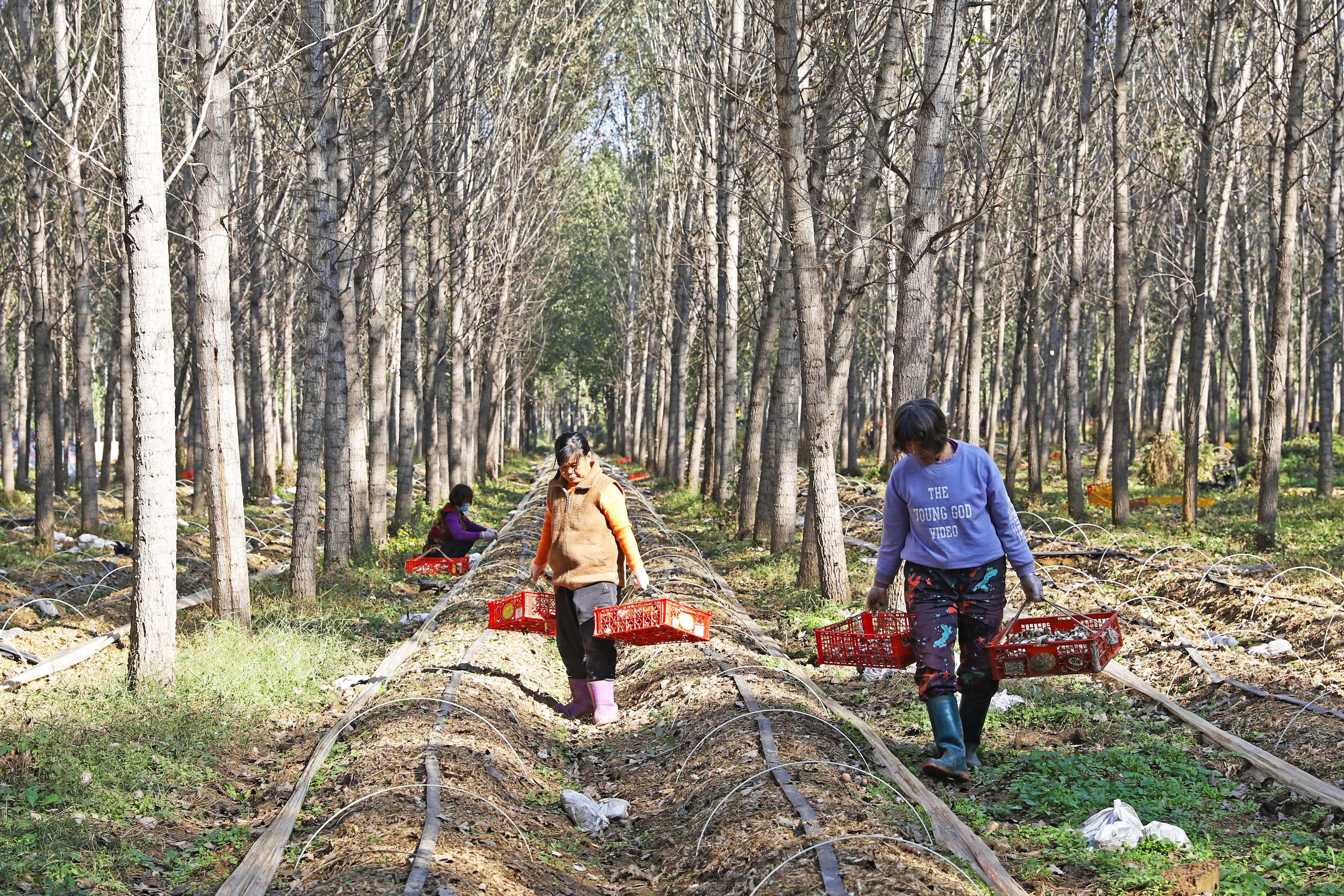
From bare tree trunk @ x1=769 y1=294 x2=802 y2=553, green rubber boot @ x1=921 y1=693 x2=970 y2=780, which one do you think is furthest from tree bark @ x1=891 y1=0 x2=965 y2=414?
bare tree trunk @ x1=769 y1=294 x2=802 y2=553

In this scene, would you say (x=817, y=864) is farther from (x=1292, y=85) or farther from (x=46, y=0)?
(x=46, y=0)

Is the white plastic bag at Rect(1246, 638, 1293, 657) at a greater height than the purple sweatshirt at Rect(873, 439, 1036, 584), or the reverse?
the purple sweatshirt at Rect(873, 439, 1036, 584)

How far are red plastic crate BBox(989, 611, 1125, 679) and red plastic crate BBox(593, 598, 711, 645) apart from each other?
190cm

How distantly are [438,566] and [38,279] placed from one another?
7.39 meters

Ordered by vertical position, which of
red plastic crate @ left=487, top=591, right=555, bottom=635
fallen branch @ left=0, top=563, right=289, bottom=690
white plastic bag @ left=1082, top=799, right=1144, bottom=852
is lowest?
fallen branch @ left=0, top=563, right=289, bottom=690

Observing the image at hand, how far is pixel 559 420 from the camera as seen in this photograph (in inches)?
3573

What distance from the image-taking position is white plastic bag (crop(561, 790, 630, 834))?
5.59m

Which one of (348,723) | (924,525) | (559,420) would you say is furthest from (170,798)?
(559,420)

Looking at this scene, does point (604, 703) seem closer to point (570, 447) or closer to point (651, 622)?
point (651, 622)

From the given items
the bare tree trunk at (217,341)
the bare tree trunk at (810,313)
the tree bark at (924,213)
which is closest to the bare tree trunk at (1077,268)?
the bare tree trunk at (810,313)

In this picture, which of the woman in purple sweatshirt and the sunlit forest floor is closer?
the sunlit forest floor

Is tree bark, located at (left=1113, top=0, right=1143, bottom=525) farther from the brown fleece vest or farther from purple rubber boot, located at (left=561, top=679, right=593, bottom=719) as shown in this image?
purple rubber boot, located at (left=561, top=679, right=593, bottom=719)

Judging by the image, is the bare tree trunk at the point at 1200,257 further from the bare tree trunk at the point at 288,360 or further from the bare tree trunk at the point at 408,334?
the bare tree trunk at the point at 288,360

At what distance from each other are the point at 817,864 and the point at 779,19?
327 inches
